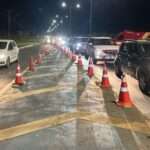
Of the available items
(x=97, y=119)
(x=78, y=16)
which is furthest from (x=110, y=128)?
(x=78, y=16)

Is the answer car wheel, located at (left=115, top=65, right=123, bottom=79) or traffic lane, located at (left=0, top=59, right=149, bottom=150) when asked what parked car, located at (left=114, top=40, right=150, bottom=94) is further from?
traffic lane, located at (left=0, top=59, right=149, bottom=150)

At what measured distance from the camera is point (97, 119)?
909 cm

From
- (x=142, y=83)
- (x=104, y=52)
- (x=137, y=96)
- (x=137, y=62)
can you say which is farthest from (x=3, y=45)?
(x=137, y=96)

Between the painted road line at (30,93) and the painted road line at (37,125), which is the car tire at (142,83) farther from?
the painted road line at (37,125)

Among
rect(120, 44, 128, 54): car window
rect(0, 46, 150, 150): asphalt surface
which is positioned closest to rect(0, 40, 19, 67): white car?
rect(120, 44, 128, 54): car window

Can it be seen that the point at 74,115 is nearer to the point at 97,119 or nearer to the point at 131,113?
the point at 97,119

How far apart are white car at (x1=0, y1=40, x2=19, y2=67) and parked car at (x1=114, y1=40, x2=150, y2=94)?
690 centimetres

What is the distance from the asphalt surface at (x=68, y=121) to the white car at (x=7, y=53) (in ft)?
27.8

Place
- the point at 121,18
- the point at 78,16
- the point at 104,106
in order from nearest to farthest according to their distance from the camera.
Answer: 1. the point at 104,106
2. the point at 121,18
3. the point at 78,16

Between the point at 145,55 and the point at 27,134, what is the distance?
7.31 m

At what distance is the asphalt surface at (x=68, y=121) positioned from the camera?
7145 millimetres

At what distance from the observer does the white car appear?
2190cm

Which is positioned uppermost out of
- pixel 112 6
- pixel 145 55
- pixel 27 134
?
pixel 112 6

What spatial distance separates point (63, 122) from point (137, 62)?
19.9 ft
